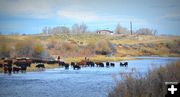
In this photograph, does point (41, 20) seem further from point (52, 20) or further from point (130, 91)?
point (130, 91)

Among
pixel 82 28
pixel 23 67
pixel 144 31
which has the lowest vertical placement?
pixel 23 67

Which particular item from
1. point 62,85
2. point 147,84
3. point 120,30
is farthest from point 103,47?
point 147,84

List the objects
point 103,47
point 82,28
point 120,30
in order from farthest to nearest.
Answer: point 82,28, point 103,47, point 120,30

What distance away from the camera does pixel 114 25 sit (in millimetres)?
13125

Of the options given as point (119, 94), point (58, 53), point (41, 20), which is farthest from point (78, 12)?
point (119, 94)

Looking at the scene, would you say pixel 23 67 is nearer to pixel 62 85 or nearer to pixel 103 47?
pixel 103 47

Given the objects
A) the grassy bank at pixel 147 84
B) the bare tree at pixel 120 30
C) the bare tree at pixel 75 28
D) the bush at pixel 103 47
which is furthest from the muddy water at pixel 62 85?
the bare tree at pixel 75 28

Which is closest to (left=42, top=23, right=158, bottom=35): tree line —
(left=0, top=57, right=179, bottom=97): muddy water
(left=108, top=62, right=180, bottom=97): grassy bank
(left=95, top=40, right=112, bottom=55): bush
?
(left=95, top=40, right=112, bottom=55): bush

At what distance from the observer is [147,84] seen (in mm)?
7543

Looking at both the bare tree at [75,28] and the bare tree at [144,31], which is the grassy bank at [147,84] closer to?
the bare tree at [144,31]

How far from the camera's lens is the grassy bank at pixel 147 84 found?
732 centimetres

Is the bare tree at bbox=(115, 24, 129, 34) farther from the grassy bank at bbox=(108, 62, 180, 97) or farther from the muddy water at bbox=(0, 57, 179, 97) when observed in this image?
the grassy bank at bbox=(108, 62, 180, 97)

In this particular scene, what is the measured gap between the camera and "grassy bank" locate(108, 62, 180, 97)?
732cm

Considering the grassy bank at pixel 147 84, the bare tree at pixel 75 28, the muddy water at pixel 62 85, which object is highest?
the bare tree at pixel 75 28
